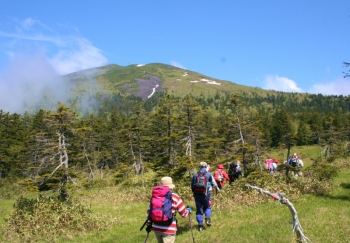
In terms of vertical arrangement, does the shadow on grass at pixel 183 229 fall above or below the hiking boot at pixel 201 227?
below

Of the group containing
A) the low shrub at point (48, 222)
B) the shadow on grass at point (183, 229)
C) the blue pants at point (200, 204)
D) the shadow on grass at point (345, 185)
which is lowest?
the low shrub at point (48, 222)

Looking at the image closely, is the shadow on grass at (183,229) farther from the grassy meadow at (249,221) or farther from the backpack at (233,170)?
the backpack at (233,170)

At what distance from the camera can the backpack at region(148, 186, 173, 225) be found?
6.49 m

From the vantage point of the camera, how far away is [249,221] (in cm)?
1085

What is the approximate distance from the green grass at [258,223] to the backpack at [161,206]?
313cm

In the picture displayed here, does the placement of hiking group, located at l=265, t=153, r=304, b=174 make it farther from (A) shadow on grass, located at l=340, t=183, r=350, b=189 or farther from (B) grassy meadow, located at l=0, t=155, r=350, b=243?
(B) grassy meadow, located at l=0, t=155, r=350, b=243

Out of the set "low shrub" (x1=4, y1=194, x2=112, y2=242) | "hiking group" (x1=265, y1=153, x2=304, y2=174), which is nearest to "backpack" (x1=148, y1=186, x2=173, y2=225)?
"low shrub" (x1=4, y1=194, x2=112, y2=242)

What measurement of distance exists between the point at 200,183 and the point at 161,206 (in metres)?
3.51

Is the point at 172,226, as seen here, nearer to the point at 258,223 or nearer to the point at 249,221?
the point at 258,223

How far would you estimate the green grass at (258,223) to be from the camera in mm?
8711

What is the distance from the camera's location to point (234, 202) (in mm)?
13906

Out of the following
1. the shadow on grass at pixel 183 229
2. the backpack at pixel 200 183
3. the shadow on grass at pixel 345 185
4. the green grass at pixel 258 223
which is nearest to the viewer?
the green grass at pixel 258 223

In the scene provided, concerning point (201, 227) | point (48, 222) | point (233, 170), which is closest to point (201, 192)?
point (201, 227)

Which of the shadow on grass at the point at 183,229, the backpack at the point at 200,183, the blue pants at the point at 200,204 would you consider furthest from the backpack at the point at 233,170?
the backpack at the point at 200,183
